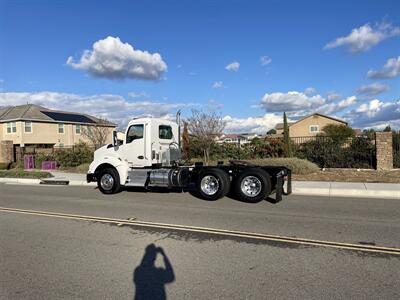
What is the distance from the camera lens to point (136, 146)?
14.1 metres

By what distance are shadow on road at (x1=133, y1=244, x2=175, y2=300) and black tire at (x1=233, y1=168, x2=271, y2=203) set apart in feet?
19.1

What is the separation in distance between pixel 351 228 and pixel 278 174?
4.01 metres

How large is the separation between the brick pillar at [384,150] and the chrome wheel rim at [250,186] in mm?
12245

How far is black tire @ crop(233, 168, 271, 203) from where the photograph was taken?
11.6 meters

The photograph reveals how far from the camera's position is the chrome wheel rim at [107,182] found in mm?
14281

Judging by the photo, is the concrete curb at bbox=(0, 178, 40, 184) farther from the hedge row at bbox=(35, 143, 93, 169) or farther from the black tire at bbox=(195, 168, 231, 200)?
the black tire at bbox=(195, 168, 231, 200)

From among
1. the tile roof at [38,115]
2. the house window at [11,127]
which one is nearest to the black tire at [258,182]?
the tile roof at [38,115]

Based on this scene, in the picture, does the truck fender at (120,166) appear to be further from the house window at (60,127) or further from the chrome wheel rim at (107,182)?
the house window at (60,127)

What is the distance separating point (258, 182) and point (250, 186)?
31cm

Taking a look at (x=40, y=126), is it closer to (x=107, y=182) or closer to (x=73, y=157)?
(x=73, y=157)

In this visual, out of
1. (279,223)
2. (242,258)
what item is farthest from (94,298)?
(279,223)

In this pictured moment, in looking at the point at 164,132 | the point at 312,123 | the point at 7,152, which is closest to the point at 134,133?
the point at 164,132

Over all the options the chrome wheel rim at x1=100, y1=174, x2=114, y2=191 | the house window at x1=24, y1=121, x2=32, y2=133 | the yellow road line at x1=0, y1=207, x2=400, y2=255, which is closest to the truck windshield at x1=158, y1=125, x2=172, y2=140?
the chrome wheel rim at x1=100, y1=174, x2=114, y2=191

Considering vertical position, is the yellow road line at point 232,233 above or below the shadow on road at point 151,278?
above
